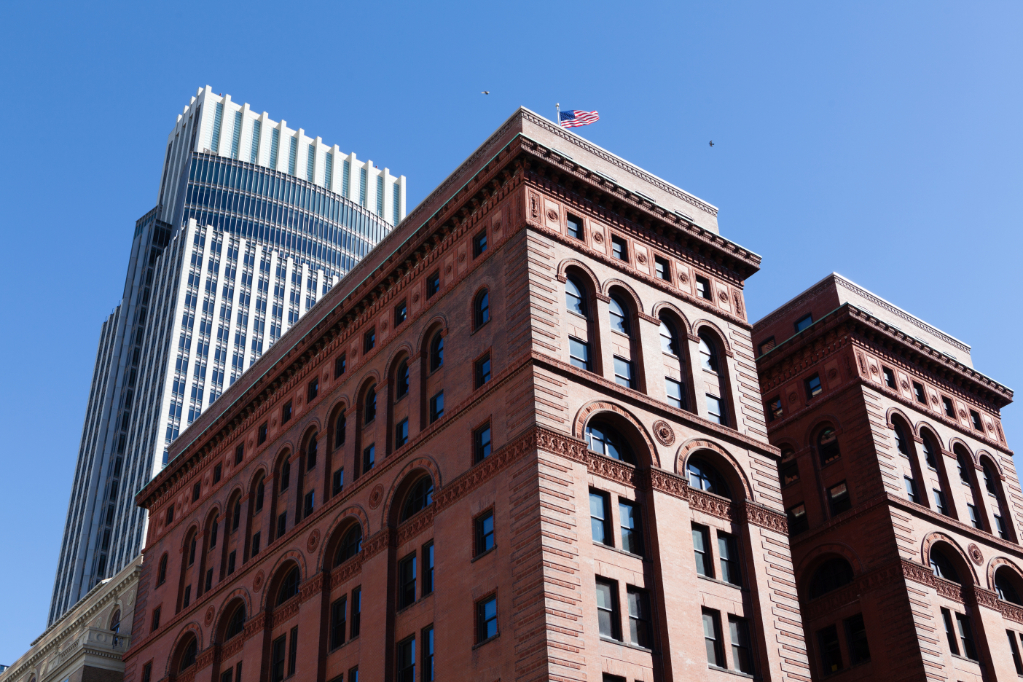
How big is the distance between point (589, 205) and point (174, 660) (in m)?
37.1

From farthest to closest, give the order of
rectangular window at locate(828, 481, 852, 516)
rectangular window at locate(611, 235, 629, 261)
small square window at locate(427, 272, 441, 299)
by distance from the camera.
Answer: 1. rectangular window at locate(828, 481, 852, 516)
2. small square window at locate(427, 272, 441, 299)
3. rectangular window at locate(611, 235, 629, 261)

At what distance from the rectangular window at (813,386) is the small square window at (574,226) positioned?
22.7 m

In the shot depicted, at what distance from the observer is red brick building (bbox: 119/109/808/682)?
43.7 meters

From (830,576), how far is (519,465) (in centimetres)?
2665

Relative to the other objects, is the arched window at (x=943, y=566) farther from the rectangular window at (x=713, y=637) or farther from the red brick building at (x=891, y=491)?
the rectangular window at (x=713, y=637)

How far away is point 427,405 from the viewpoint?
175 ft

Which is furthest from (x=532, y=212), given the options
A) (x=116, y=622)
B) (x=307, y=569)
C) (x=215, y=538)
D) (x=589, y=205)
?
(x=116, y=622)

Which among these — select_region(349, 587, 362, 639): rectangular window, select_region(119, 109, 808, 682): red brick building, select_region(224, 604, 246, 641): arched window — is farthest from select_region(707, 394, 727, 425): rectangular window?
select_region(224, 604, 246, 641): arched window

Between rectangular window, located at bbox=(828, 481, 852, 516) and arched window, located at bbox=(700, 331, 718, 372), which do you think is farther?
rectangular window, located at bbox=(828, 481, 852, 516)

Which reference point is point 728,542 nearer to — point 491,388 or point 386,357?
point 491,388

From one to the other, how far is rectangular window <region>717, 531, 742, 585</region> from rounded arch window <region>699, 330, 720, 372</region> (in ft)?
29.8

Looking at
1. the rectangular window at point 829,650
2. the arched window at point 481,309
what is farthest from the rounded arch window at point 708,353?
the rectangular window at point 829,650

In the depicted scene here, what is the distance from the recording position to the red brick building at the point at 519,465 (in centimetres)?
4366

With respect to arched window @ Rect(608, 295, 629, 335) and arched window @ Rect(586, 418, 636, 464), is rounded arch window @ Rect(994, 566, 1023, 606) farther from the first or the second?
arched window @ Rect(608, 295, 629, 335)
